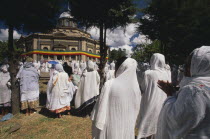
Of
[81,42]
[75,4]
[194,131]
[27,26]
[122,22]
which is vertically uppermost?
[81,42]

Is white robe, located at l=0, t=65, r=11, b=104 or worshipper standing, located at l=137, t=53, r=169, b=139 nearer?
worshipper standing, located at l=137, t=53, r=169, b=139

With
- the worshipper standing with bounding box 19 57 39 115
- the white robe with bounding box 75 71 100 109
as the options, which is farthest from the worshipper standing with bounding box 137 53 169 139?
the worshipper standing with bounding box 19 57 39 115

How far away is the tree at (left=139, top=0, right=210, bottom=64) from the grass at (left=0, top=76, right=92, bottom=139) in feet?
27.8

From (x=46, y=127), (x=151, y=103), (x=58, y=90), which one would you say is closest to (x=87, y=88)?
(x=58, y=90)

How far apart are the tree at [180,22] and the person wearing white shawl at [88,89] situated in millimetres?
7222

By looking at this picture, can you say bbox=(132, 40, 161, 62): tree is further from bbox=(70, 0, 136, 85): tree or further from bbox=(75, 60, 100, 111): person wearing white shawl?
bbox=(75, 60, 100, 111): person wearing white shawl

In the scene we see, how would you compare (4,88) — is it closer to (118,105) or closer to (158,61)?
(118,105)

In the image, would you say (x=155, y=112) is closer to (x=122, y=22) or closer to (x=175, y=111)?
(x=175, y=111)

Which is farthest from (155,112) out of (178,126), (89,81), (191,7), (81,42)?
(81,42)

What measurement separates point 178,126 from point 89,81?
3858 millimetres

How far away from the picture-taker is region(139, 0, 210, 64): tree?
9523 millimetres

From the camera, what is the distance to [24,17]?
163 inches

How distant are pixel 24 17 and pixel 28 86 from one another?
2393mm

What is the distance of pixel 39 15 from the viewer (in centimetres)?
431
